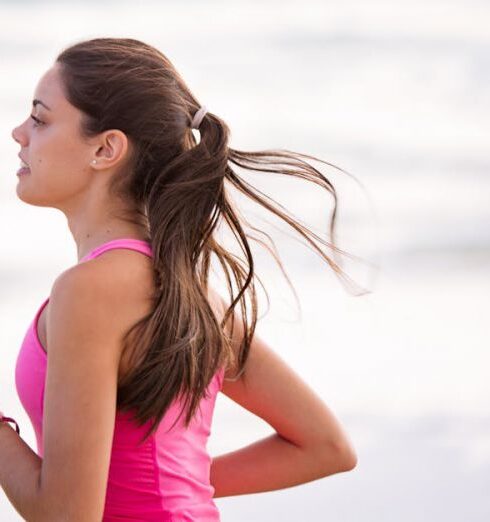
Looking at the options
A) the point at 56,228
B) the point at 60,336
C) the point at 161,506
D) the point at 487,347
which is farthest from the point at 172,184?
the point at 56,228

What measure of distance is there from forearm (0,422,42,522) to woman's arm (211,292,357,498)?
0.44m

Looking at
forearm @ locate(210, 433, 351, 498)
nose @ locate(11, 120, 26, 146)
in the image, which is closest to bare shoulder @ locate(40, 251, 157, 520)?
nose @ locate(11, 120, 26, 146)

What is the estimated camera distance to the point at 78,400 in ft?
6.67

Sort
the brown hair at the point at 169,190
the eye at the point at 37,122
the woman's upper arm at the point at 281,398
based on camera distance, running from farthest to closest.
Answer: the woman's upper arm at the point at 281,398, the eye at the point at 37,122, the brown hair at the point at 169,190

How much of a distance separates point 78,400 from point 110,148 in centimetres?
43

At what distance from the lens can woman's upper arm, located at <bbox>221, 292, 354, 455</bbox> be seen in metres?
2.42

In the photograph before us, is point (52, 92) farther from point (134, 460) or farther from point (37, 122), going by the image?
point (134, 460)

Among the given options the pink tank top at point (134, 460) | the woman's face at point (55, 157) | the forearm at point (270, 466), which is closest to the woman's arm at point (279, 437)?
the forearm at point (270, 466)

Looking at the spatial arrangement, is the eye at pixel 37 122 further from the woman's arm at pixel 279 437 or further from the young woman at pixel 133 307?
the woman's arm at pixel 279 437

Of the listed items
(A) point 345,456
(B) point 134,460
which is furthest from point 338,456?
(B) point 134,460

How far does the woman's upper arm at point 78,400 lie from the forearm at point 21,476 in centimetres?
2

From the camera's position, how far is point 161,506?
2.17m

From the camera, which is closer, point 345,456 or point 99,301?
point 99,301

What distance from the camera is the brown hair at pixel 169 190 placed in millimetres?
2145
